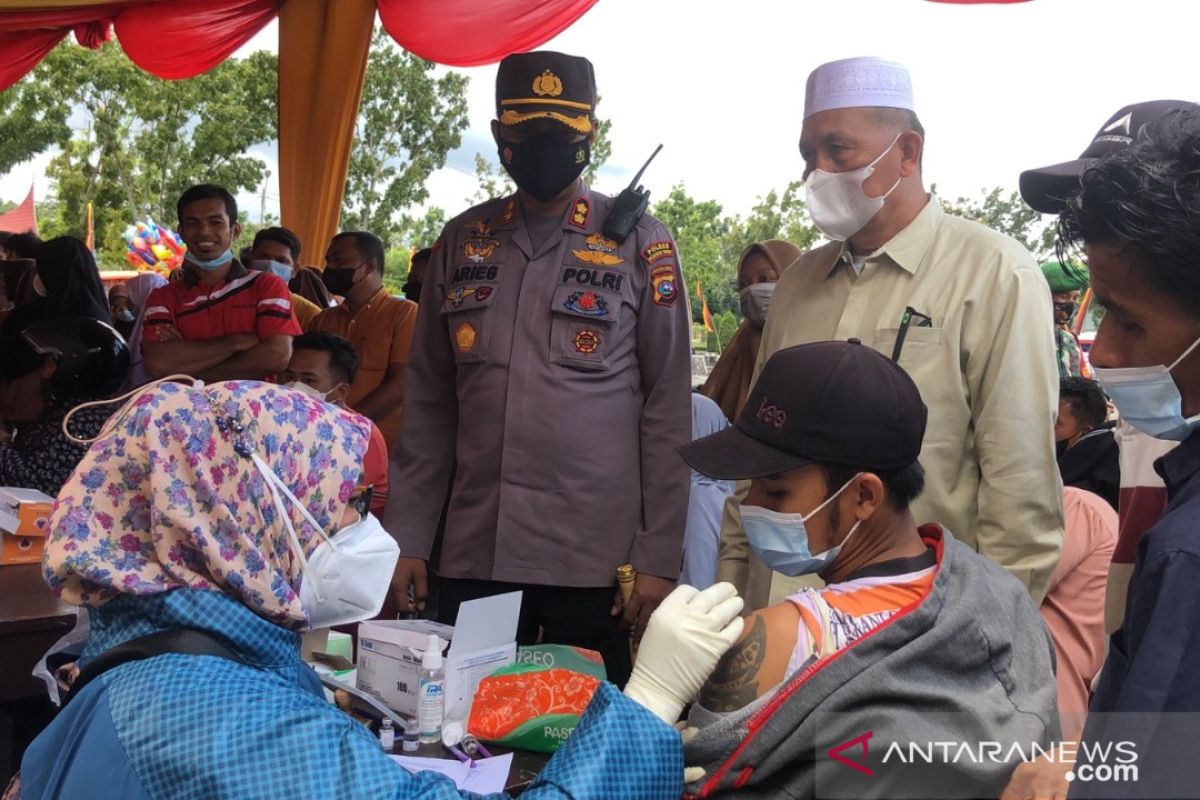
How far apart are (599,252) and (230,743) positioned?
1.45 meters

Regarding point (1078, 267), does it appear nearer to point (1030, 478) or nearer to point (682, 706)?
point (1030, 478)

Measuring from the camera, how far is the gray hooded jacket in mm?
1051

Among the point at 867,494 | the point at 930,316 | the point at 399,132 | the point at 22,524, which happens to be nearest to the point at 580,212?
the point at 930,316

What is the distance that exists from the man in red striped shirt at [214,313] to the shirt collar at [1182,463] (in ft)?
10.5

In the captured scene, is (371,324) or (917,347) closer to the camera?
(917,347)

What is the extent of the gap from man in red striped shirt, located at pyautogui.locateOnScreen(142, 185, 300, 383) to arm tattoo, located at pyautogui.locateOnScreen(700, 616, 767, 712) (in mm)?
2825

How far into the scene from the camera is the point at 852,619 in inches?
46.9

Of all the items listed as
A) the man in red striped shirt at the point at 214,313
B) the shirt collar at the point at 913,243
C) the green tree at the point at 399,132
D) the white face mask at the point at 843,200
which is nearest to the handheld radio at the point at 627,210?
the white face mask at the point at 843,200

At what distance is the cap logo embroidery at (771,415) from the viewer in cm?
139

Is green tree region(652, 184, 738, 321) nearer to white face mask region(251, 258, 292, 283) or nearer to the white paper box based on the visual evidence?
white face mask region(251, 258, 292, 283)

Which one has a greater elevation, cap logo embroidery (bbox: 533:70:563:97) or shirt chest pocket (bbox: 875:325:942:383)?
cap logo embroidery (bbox: 533:70:563:97)

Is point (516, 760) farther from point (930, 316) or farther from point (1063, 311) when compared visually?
point (1063, 311)

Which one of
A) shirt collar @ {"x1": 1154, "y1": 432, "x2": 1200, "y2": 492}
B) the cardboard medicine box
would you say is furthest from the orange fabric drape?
shirt collar @ {"x1": 1154, "y1": 432, "x2": 1200, "y2": 492}

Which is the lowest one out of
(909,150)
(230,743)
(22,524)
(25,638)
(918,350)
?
(25,638)
